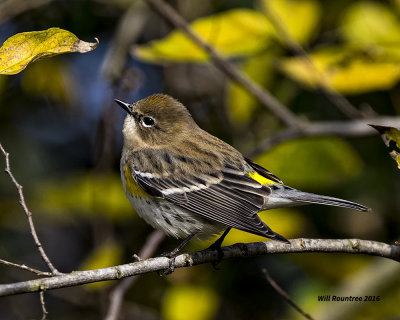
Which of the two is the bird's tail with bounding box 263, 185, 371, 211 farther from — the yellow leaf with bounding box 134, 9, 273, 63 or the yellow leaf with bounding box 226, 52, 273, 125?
the yellow leaf with bounding box 226, 52, 273, 125

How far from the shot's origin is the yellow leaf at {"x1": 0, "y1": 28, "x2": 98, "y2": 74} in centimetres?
282

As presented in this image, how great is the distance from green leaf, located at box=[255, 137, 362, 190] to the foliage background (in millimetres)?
11

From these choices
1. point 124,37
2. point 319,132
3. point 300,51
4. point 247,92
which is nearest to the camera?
point 300,51

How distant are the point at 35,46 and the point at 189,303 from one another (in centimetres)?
274

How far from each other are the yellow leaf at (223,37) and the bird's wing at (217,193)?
86 cm

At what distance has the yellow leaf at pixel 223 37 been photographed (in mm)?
4480

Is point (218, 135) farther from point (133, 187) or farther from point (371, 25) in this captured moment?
point (133, 187)

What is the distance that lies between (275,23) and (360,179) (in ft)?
6.07

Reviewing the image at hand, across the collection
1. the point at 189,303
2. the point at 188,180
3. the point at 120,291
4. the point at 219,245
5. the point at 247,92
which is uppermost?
the point at 247,92

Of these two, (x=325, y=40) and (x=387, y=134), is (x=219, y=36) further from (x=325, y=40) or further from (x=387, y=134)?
(x=325, y=40)

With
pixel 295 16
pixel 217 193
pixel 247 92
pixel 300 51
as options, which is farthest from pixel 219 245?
pixel 295 16

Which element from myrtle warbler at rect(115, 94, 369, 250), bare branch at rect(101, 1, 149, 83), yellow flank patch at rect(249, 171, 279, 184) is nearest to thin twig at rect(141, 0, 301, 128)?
myrtle warbler at rect(115, 94, 369, 250)

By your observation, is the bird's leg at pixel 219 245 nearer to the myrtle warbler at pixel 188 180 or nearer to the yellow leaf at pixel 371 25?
the myrtle warbler at pixel 188 180

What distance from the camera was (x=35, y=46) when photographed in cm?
286
